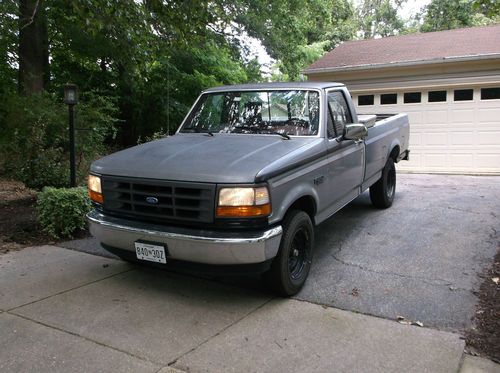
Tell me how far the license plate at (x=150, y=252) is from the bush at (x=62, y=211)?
247 cm

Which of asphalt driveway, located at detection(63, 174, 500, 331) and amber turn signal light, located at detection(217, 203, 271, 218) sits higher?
amber turn signal light, located at detection(217, 203, 271, 218)

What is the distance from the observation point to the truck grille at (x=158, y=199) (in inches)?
149

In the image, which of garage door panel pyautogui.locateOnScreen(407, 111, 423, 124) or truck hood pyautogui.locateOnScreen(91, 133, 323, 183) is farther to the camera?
garage door panel pyautogui.locateOnScreen(407, 111, 423, 124)

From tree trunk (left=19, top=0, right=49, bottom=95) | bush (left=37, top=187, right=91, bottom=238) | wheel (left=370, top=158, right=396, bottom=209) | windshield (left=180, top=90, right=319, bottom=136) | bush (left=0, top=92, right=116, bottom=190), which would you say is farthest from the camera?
tree trunk (left=19, top=0, right=49, bottom=95)

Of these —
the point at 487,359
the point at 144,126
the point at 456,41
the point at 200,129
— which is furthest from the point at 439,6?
the point at 487,359

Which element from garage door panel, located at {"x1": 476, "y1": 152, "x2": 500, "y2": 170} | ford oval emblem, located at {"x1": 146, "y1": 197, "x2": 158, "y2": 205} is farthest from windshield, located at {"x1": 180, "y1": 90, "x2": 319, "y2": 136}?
garage door panel, located at {"x1": 476, "y1": 152, "x2": 500, "y2": 170}

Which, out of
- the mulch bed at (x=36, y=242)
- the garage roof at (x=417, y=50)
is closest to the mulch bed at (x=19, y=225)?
the mulch bed at (x=36, y=242)

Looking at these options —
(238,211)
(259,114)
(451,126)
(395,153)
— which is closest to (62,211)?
(259,114)

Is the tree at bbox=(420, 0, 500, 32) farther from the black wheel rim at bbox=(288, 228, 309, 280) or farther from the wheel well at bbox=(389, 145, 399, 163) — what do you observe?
the black wheel rim at bbox=(288, 228, 309, 280)

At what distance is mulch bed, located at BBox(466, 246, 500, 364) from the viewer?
3.37 metres

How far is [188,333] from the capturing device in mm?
3588

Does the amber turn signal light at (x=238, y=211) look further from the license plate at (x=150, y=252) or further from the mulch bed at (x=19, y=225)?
the mulch bed at (x=19, y=225)

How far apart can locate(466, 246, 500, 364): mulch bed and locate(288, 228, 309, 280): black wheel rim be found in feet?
4.94

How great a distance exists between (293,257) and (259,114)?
1.67m
